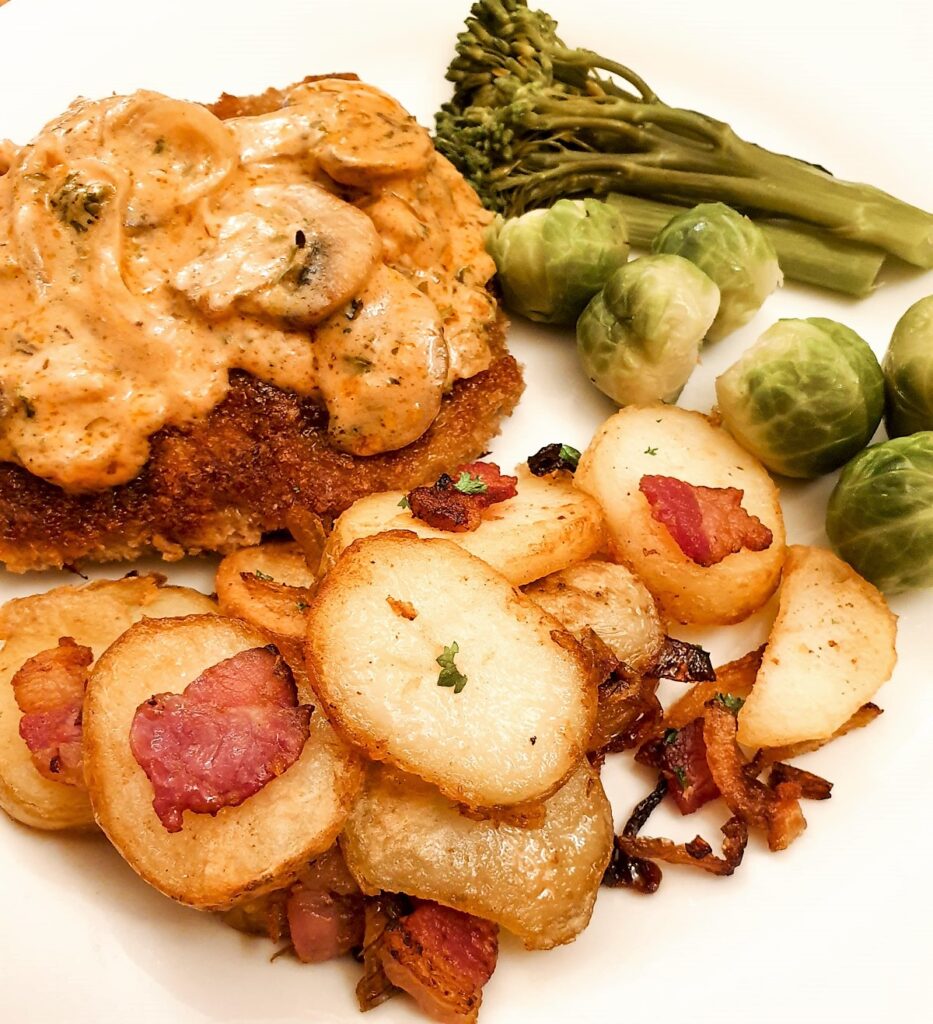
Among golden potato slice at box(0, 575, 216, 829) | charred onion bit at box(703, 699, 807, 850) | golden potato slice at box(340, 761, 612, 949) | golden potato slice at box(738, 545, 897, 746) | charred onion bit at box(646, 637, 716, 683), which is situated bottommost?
golden potato slice at box(0, 575, 216, 829)

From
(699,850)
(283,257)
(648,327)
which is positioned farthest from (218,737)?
(648,327)

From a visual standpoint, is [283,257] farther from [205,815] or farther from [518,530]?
[205,815]

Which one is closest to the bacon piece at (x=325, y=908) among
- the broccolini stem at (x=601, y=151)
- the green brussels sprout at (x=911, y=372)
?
the green brussels sprout at (x=911, y=372)

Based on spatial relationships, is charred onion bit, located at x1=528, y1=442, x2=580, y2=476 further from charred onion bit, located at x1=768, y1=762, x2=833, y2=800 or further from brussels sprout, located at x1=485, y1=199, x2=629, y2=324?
charred onion bit, located at x1=768, y1=762, x2=833, y2=800

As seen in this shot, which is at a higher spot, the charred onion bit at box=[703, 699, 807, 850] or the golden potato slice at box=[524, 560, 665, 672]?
the golden potato slice at box=[524, 560, 665, 672]

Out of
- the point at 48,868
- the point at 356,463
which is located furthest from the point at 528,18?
the point at 48,868

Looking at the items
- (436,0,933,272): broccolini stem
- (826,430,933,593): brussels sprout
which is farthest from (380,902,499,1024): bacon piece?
(436,0,933,272): broccolini stem
